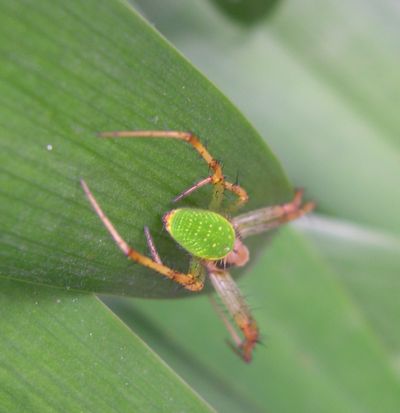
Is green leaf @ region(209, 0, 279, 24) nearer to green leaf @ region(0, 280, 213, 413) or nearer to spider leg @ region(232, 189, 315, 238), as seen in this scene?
spider leg @ region(232, 189, 315, 238)

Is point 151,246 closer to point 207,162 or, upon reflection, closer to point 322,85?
point 207,162

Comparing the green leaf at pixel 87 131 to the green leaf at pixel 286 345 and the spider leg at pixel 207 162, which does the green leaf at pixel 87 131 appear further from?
the green leaf at pixel 286 345

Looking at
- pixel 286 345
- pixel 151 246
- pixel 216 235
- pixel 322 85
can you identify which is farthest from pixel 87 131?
pixel 322 85

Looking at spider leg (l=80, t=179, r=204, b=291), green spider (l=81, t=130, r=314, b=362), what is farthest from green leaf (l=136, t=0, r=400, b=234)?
spider leg (l=80, t=179, r=204, b=291)

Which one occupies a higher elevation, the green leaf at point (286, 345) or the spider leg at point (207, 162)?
the spider leg at point (207, 162)

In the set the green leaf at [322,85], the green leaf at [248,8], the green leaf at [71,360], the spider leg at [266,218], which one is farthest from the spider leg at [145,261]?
the green leaf at [248,8]
